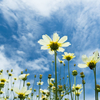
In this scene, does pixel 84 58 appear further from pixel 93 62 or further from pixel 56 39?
pixel 56 39

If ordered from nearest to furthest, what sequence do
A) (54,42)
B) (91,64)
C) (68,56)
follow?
(91,64) < (54,42) < (68,56)

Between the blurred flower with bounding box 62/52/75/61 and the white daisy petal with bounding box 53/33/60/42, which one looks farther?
the blurred flower with bounding box 62/52/75/61

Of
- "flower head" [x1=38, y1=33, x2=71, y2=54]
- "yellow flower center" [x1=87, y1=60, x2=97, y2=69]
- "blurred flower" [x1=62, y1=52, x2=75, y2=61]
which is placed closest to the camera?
"yellow flower center" [x1=87, y1=60, x2=97, y2=69]

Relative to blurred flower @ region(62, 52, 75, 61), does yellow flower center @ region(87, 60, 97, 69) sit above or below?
below

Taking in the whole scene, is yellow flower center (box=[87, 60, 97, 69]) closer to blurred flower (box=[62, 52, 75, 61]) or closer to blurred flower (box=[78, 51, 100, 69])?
blurred flower (box=[78, 51, 100, 69])

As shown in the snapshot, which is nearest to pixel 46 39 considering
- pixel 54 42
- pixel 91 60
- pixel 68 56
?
pixel 54 42

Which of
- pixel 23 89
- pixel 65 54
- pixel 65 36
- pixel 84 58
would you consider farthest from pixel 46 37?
pixel 65 54

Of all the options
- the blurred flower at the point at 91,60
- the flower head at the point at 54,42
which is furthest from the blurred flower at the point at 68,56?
the blurred flower at the point at 91,60

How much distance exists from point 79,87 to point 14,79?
215 centimetres

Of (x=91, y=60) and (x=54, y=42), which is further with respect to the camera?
(x=54, y=42)

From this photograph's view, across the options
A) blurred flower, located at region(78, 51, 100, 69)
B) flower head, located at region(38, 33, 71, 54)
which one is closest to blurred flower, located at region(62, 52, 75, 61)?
flower head, located at region(38, 33, 71, 54)

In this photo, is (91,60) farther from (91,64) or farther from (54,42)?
(54,42)

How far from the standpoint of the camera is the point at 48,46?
1330 mm

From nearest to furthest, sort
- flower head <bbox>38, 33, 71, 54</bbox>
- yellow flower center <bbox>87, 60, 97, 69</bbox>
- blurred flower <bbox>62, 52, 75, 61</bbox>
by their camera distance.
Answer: yellow flower center <bbox>87, 60, 97, 69</bbox> < flower head <bbox>38, 33, 71, 54</bbox> < blurred flower <bbox>62, 52, 75, 61</bbox>
